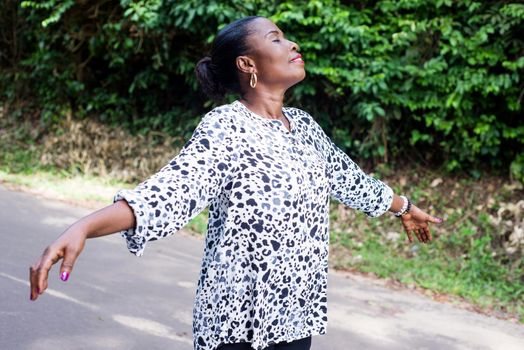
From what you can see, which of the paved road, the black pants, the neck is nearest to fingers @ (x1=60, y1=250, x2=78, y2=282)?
the black pants

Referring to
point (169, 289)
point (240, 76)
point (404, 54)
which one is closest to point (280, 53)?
point (240, 76)

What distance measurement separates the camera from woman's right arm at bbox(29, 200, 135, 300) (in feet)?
5.85

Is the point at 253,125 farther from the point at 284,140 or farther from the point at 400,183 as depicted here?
the point at 400,183

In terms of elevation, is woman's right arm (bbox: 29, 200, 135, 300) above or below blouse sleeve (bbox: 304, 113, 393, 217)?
below

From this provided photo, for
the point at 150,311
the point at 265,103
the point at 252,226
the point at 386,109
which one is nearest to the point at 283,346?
the point at 252,226

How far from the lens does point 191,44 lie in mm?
10008

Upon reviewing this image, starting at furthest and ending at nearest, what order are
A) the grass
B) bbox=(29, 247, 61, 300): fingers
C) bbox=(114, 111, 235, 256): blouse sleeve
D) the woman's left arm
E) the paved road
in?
the grass < the paved road < the woman's left arm < bbox=(114, 111, 235, 256): blouse sleeve < bbox=(29, 247, 61, 300): fingers

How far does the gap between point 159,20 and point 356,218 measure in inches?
146

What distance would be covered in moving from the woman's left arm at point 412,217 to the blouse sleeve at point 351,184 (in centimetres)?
8

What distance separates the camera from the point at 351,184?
2941 mm

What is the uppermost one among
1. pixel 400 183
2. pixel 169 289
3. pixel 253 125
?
pixel 253 125

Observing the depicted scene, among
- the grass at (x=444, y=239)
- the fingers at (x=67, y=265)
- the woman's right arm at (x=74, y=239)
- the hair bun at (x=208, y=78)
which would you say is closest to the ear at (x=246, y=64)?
the hair bun at (x=208, y=78)

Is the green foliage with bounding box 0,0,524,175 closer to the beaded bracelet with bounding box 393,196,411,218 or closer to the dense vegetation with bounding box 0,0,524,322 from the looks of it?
the dense vegetation with bounding box 0,0,524,322

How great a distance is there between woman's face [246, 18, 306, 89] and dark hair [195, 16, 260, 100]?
3 centimetres
